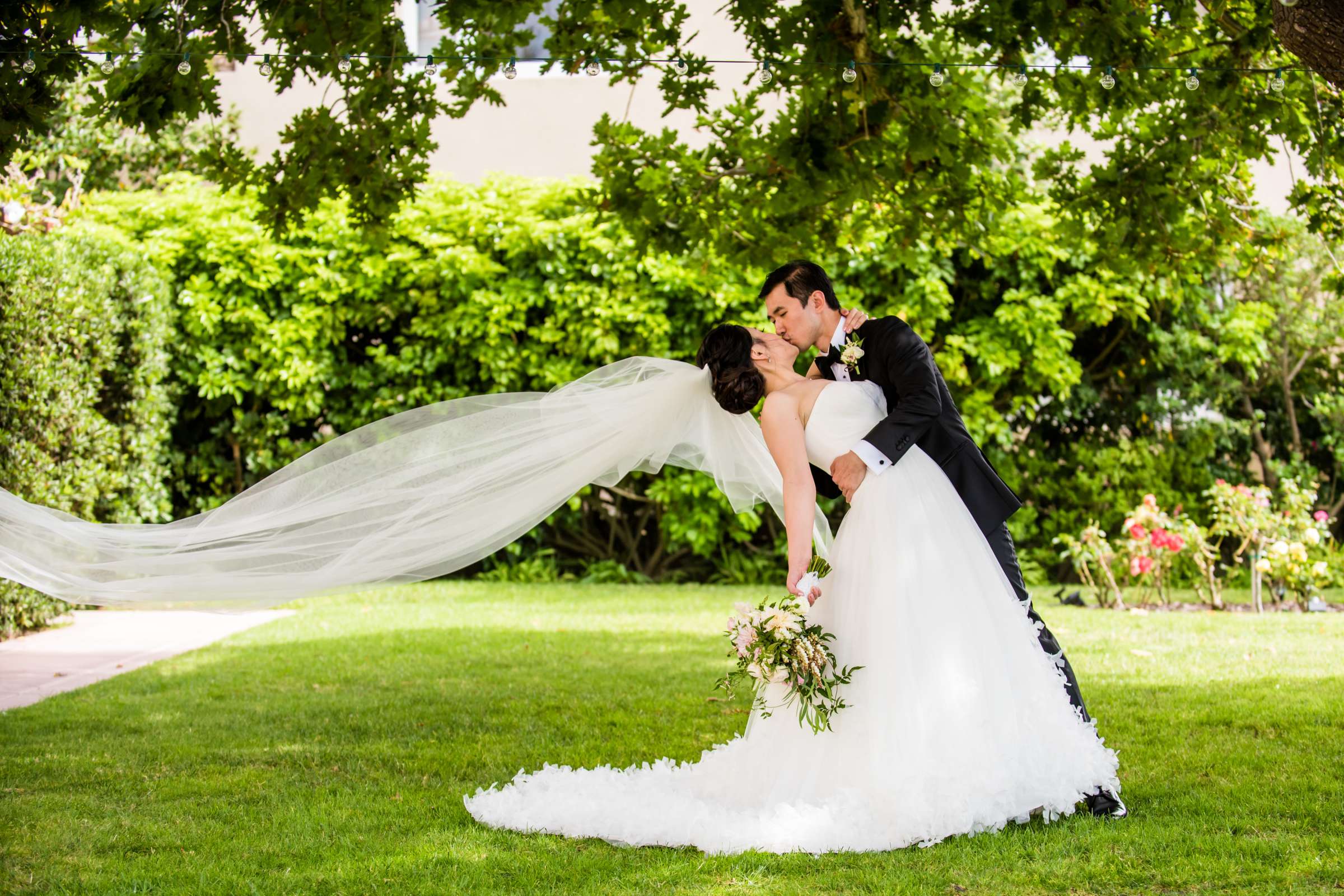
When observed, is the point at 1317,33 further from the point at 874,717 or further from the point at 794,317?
the point at 874,717

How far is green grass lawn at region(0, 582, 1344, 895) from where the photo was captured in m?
3.78

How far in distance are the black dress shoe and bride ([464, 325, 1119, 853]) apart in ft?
0.17

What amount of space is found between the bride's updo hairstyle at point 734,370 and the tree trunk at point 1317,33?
235 cm

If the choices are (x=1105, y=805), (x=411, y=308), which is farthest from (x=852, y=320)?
(x=411, y=308)

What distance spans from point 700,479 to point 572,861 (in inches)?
306

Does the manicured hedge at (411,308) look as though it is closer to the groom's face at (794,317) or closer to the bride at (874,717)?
the groom's face at (794,317)

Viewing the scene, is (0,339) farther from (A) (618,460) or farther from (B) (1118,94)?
(B) (1118,94)

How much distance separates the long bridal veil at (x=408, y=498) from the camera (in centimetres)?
454

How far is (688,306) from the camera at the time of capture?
464 inches

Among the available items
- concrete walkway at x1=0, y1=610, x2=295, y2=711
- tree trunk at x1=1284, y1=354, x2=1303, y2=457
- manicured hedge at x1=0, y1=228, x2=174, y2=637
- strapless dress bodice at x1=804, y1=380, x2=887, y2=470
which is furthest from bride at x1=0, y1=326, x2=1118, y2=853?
tree trunk at x1=1284, y1=354, x2=1303, y2=457

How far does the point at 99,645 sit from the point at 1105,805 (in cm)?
715

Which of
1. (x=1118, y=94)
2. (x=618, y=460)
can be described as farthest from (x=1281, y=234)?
(x=618, y=460)

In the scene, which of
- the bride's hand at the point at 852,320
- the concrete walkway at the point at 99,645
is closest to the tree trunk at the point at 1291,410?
the bride's hand at the point at 852,320

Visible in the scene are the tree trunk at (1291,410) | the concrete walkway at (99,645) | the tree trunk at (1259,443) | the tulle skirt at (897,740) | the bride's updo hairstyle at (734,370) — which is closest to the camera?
the tulle skirt at (897,740)
